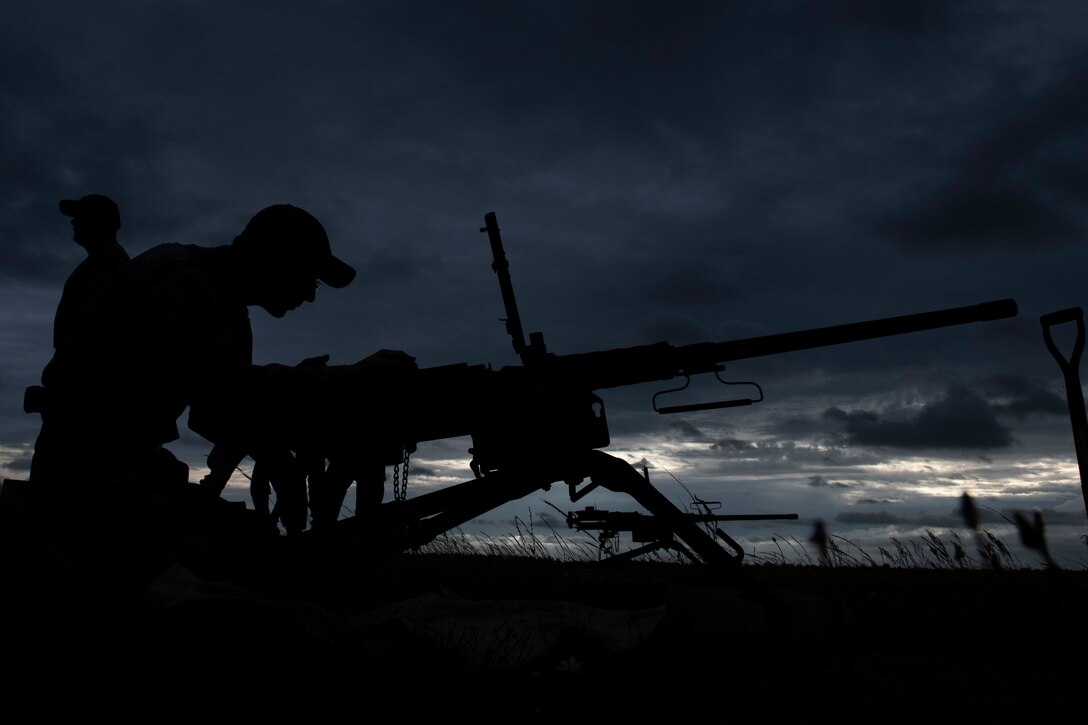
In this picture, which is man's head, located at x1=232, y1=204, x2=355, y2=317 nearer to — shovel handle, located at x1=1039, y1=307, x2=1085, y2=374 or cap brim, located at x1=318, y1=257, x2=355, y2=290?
cap brim, located at x1=318, y1=257, x2=355, y2=290

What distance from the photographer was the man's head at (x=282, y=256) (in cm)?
384

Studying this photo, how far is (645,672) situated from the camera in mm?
3484

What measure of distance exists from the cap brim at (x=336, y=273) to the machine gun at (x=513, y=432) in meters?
0.71

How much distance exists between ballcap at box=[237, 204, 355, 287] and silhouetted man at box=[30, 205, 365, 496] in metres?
0.34

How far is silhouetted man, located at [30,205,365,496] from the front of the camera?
315 cm

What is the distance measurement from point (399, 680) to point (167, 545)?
1.01m

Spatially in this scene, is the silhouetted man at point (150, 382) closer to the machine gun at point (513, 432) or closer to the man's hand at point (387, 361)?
the man's hand at point (387, 361)

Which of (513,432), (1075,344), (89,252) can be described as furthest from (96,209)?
(1075,344)

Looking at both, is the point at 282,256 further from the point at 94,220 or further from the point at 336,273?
the point at 94,220

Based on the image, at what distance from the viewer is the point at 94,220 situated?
652 centimetres

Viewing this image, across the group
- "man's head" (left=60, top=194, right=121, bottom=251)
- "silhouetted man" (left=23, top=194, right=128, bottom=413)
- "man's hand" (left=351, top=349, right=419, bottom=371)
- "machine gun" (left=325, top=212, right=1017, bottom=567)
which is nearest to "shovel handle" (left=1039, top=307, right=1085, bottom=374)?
"machine gun" (left=325, top=212, right=1017, bottom=567)

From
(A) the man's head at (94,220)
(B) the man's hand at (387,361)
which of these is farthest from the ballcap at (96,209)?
(B) the man's hand at (387,361)

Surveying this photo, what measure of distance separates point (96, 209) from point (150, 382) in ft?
13.9

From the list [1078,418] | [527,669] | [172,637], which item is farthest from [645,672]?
[1078,418]
